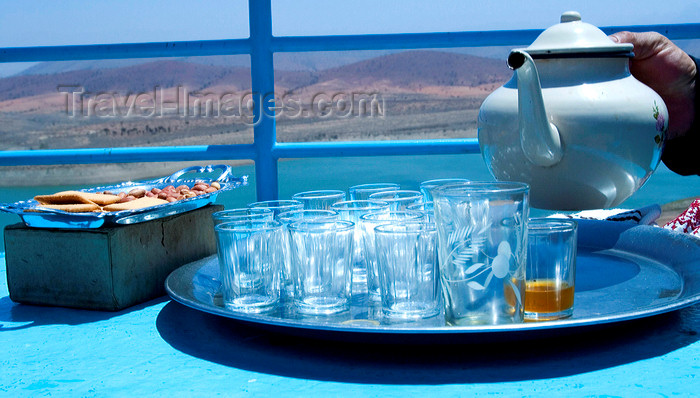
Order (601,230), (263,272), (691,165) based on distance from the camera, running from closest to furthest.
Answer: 1. (263,272)
2. (601,230)
3. (691,165)

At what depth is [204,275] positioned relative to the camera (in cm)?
90

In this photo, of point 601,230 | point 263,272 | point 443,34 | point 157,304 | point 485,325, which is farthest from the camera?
point 443,34

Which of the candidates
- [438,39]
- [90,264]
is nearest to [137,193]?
[90,264]

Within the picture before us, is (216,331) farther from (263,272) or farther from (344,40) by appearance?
(344,40)

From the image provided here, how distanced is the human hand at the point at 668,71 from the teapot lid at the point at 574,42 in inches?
7.1

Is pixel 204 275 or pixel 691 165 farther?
pixel 691 165

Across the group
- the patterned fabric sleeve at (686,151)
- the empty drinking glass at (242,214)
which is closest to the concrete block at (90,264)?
the empty drinking glass at (242,214)

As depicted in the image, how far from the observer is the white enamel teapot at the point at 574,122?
79cm

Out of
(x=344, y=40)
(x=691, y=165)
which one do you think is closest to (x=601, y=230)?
(x=691, y=165)

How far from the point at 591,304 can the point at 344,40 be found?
964 millimetres

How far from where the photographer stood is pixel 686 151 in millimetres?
1312

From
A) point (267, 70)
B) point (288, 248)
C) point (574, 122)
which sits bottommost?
point (288, 248)

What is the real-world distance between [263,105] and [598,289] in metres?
0.89

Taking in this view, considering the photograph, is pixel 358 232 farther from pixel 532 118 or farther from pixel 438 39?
pixel 438 39
